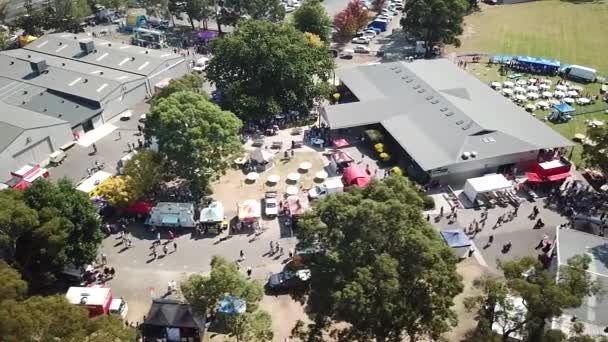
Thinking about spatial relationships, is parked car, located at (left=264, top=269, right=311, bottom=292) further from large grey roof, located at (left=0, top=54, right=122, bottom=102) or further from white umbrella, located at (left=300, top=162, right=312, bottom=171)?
large grey roof, located at (left=0, top=54, right=122, bottom=102)

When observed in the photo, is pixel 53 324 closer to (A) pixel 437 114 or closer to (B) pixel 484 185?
(B) pixel 484 185

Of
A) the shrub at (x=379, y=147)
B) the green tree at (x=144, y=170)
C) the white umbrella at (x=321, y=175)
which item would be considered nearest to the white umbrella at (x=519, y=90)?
the shrub at (x=379, y=147)

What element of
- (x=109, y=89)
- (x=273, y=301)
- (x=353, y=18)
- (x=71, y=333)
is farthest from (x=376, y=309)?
(x=353, y=18)

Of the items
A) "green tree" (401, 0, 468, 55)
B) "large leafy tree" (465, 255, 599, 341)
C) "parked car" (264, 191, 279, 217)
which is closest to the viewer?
"large leafy tree" (465, 255, 599, 341)

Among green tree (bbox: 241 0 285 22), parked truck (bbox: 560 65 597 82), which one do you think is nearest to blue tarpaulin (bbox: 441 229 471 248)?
parked truck (bbox: 560 65 597 82)

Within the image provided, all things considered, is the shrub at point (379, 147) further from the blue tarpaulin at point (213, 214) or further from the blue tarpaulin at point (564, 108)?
the blue tarpaulin at point (564, 108)

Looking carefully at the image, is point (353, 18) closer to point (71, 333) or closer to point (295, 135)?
point (295, 135)
